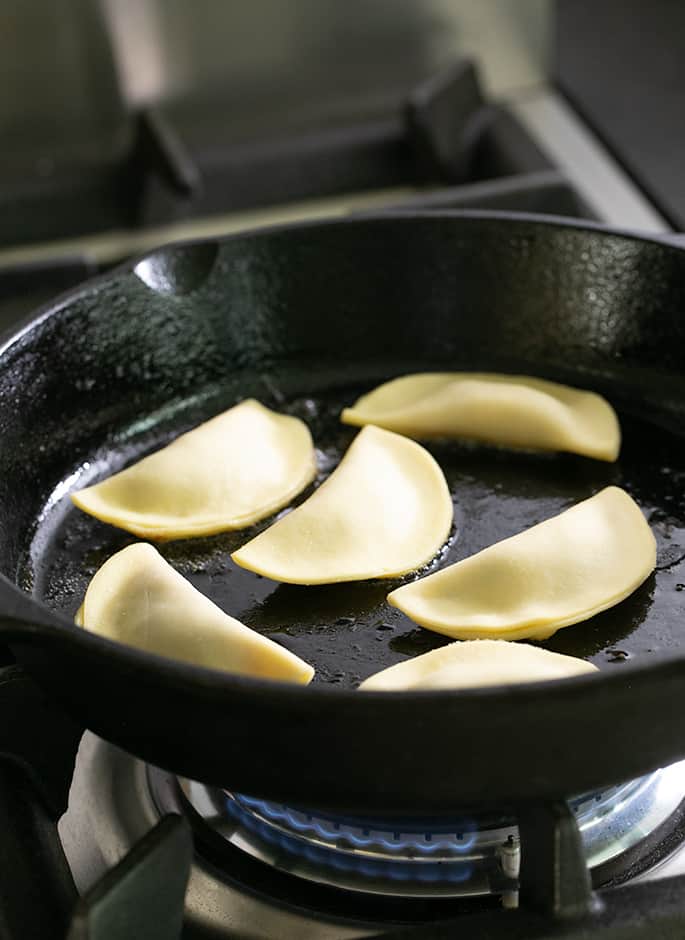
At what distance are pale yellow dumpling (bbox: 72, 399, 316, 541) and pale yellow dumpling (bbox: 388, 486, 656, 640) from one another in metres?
0.20

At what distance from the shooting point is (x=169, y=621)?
0.88 metres

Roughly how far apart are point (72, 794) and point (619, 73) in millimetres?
1652

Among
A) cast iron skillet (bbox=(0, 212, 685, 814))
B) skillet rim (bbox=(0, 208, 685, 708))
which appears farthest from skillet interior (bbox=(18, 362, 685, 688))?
skillet rim (bbox=(0, 208, 685, 708))

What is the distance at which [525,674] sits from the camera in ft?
2.54

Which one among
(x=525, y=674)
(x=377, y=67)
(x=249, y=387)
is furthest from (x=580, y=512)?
(x=377, y=67)

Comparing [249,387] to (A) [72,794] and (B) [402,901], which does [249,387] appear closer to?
(A) [72,794]

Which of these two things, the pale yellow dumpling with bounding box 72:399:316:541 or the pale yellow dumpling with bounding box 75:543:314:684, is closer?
the pale yellow dumpling with bounding box 75:543:314:684

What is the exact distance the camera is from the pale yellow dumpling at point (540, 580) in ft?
2.93

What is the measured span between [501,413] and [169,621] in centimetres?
41

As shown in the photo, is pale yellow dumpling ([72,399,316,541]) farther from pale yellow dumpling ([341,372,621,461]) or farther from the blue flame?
the blue flame

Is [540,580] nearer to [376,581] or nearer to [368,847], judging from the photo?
[376,581]

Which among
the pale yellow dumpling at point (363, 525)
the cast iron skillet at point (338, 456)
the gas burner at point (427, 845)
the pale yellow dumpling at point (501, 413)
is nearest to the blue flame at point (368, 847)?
the gas burner at point (427, 845)

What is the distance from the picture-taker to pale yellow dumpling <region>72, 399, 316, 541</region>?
1054 millimetres

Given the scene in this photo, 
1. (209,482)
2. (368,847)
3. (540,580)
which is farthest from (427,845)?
(209,482)
